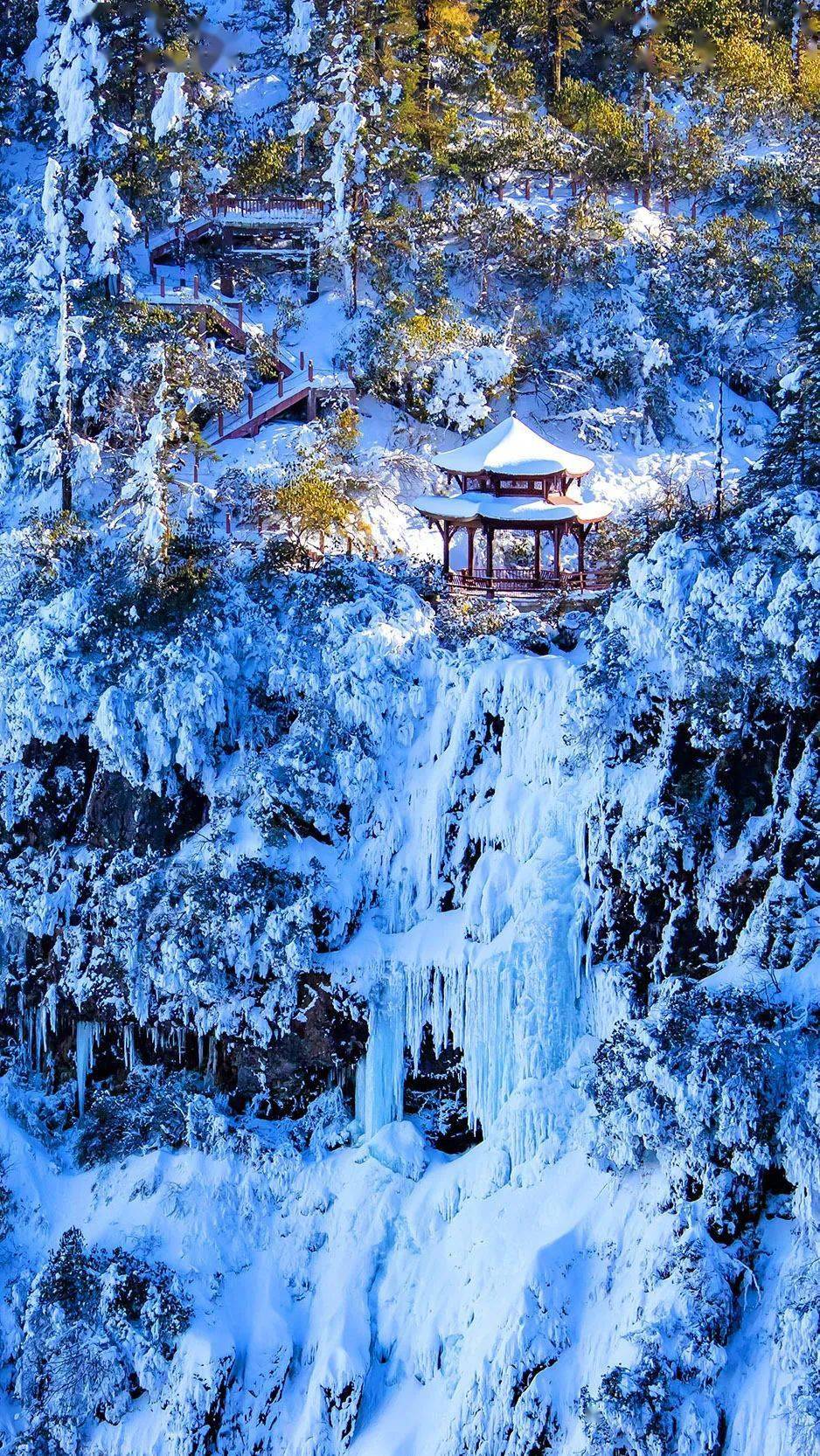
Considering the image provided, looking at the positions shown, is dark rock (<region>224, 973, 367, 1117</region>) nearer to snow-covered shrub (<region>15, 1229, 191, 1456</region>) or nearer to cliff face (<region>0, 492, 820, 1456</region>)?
cliff face (<region>0, 492, 820, 1456</region>)

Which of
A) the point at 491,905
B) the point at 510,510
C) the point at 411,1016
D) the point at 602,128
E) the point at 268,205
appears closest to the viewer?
the point at 491,905

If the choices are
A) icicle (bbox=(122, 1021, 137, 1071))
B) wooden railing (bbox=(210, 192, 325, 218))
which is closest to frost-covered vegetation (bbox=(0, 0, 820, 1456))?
icicle (bbox=(122, 1021, 137, 1071))

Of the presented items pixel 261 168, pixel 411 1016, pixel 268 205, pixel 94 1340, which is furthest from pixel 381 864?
pixel 261 168

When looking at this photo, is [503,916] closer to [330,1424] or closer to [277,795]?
[277,795]

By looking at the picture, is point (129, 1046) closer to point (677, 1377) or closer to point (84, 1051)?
point (84, 1051)

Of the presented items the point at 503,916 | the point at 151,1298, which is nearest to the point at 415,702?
the point at 503,916

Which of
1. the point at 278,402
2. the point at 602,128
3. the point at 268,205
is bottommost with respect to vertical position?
the point at 278,402

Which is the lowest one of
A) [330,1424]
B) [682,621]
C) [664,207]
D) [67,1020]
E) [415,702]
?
[330,1424]
